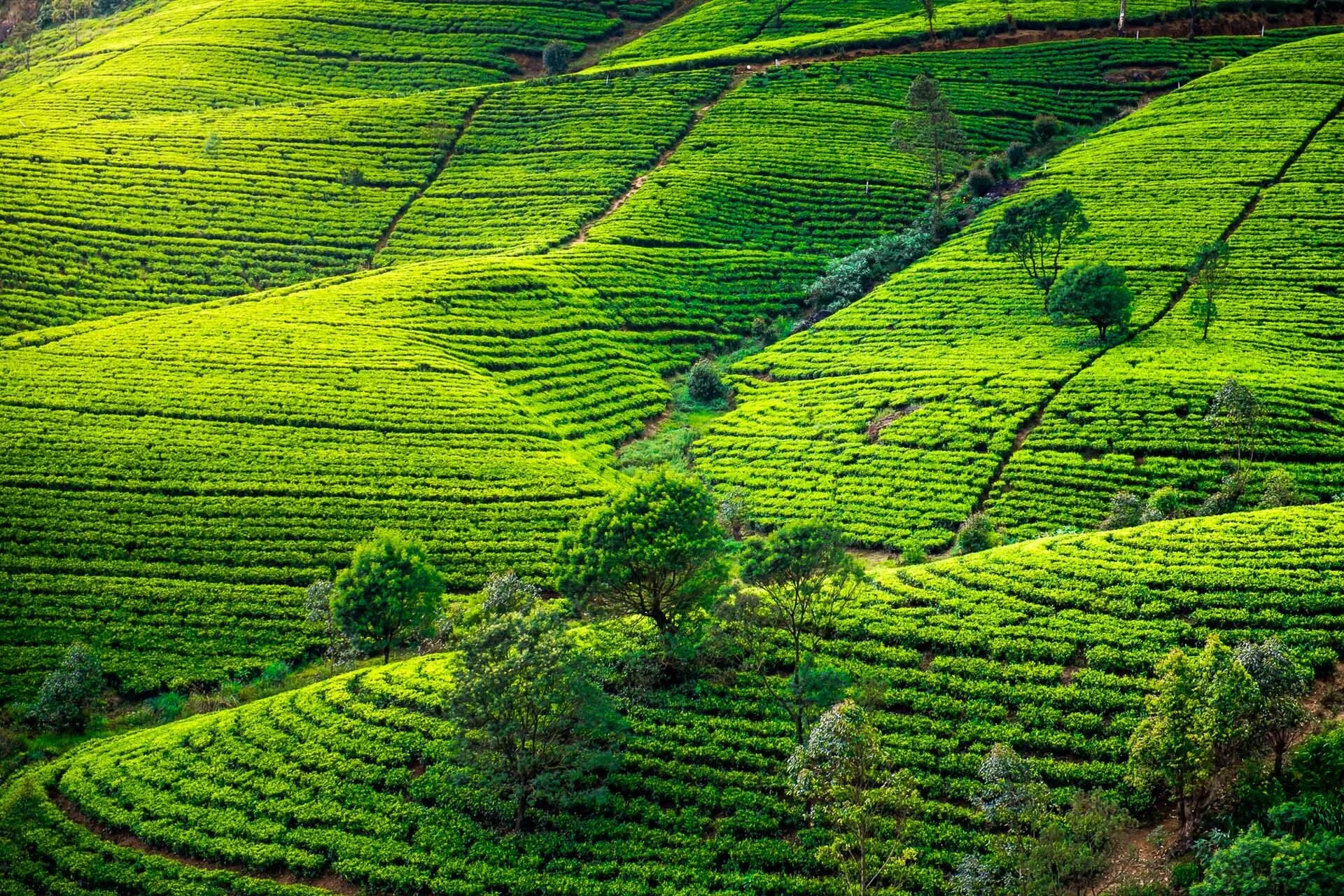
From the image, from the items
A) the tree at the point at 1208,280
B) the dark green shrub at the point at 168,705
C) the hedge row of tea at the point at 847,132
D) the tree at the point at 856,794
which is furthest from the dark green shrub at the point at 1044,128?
the dark green shrub at the point at 168,705

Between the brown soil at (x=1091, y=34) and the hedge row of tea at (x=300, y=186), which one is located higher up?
the brown soil at (x=1091, y=34)

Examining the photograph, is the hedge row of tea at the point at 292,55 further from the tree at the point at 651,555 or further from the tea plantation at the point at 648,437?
the tree at the point at 651,555

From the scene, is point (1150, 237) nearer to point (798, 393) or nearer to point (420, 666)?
point (798, 393)

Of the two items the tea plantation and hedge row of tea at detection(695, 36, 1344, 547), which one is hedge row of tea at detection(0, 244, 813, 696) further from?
hedge row of tea at detection(695, 36, 1344, 547)

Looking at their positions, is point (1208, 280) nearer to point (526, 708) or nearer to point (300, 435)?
point (526, 708)

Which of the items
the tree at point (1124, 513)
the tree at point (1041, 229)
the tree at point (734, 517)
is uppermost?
the tree at point (1041, 229)

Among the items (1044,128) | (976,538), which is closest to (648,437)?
(976,538)
